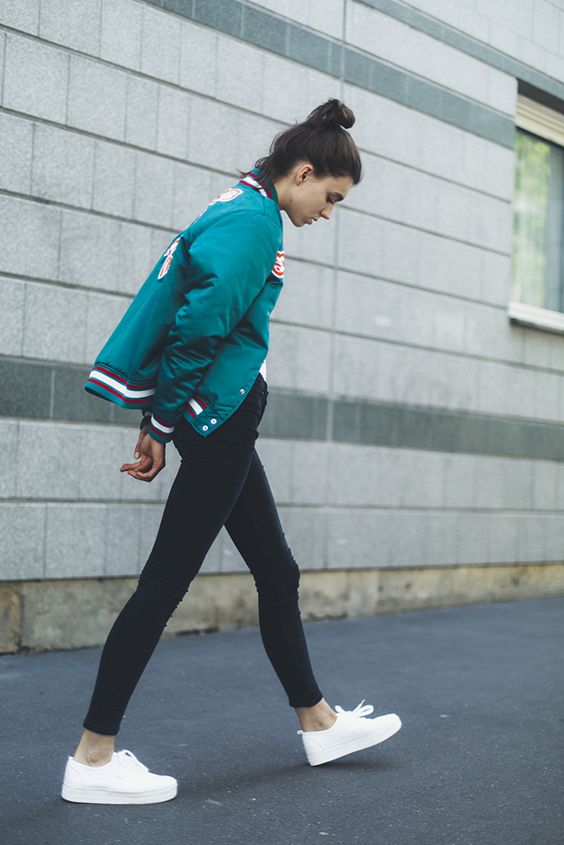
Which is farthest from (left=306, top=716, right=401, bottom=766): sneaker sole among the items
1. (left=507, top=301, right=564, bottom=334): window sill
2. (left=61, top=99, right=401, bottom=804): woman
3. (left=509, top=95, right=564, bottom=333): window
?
(left=509, top=95, right=564, bottom=333): window

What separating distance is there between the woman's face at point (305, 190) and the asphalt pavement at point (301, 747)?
5.16ft

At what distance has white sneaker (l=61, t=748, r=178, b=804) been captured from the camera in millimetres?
2752

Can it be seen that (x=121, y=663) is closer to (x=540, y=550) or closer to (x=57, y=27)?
(x=57, y=27)

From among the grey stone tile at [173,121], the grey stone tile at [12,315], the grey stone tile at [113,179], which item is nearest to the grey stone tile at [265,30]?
the grey stone tile at [173,121]

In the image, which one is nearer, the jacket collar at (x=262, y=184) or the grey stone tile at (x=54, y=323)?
the jacket collar at (x=262, y=184)

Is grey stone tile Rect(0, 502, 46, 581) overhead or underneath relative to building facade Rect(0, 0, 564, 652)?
underneath

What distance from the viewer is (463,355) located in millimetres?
7148

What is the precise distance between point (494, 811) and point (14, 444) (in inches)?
108

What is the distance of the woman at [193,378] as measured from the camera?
8.87 feet

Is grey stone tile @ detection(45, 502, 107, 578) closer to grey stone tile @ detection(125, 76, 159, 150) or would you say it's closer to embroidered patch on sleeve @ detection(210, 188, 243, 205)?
grey stone tile @ detection(125, 76, 159, 150)

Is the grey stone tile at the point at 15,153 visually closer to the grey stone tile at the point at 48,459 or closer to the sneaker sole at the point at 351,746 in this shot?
the grey stone tile at the point at 48,459

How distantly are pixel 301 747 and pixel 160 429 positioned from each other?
1.27 meters

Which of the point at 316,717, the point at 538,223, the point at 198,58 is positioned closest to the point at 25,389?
the point at 198,58

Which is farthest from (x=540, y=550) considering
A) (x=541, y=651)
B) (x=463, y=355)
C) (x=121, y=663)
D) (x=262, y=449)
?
(x=121, y=663)
